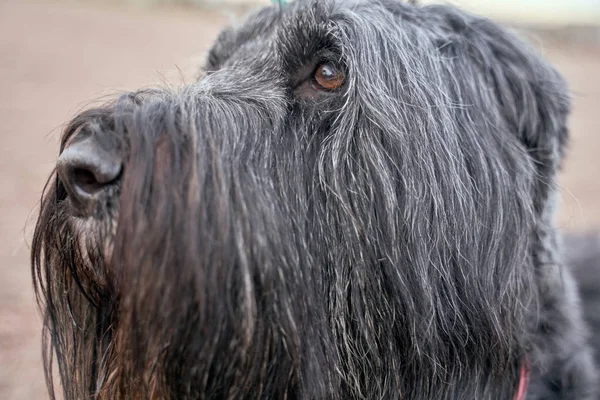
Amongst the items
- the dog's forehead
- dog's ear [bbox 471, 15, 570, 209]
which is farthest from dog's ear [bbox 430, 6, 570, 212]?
the dog's forehead

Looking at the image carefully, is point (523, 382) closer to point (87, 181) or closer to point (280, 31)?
point (280, 31)

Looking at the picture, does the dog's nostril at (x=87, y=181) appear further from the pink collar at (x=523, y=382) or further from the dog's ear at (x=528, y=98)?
the pink collar at (x=523, y=382)

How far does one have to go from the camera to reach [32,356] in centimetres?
468

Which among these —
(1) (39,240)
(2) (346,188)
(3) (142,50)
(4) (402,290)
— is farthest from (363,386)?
(3) (142,50)

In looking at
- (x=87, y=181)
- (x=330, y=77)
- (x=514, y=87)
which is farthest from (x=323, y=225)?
(x=514, y=87)

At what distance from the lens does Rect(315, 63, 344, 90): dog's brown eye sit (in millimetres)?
2572

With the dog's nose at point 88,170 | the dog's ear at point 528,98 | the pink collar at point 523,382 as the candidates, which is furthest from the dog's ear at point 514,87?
the dog's nose at point 88,170

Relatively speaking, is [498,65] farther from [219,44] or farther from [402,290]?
[219,44]

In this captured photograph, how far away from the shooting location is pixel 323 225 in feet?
7.75

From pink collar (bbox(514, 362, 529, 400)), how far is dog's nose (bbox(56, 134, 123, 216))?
6.08ft

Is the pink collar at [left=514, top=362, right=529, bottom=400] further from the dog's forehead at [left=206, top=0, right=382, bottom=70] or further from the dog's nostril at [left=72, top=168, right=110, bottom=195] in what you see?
the dog's nostril at [left=72, top=168, right=110, bottom=195]

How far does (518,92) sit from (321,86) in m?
0.89

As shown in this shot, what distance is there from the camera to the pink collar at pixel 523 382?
2.64m

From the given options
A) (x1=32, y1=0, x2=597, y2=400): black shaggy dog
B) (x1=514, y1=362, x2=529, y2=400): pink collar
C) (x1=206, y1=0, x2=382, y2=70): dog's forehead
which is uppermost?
(x1=206, y1=0, x2=382, y2=70): dog's forehead
